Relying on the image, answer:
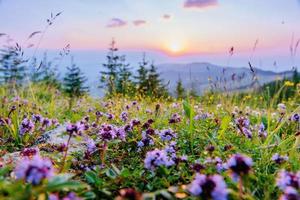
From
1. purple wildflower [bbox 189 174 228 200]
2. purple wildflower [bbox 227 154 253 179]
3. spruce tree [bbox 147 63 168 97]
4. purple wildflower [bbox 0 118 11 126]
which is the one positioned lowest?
spruce tree [bbox 147 63 168 97]

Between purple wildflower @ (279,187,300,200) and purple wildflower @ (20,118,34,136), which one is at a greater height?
purple wildflower @ (279,187,300,200)

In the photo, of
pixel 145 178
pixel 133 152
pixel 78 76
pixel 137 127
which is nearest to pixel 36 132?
pixel 137 127

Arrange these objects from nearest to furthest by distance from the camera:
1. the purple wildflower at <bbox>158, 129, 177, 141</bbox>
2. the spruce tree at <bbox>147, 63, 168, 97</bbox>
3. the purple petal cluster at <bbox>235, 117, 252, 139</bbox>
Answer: the purple wildflower at <bbox>158, 129, 177, 141</bbox>
the purple petal cluster at <bbox>235, 117, 252, 139</bbox>
the spruce tree at <bbox>147, 63, 168, 97</bbox>

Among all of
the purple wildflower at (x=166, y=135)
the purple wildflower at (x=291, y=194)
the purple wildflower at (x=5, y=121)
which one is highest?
the purple wildflower at (x=291, y=194)

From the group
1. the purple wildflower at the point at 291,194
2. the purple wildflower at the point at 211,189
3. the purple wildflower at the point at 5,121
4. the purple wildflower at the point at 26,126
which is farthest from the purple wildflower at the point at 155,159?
the purple wildflower at the point at 5,121

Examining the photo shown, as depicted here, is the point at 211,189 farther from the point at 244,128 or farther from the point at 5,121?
the point at 5,121

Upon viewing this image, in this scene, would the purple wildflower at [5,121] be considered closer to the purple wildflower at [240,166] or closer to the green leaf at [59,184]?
the green leaf at [59,184]

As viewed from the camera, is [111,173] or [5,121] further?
[5,121]

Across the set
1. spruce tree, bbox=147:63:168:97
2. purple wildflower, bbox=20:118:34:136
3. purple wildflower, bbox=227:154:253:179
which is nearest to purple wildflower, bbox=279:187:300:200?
purple wildflower, bbox=227:154:253:179

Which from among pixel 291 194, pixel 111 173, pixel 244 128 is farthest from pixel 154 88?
pixel 291 194

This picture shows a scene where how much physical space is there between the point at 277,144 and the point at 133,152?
3.95ft

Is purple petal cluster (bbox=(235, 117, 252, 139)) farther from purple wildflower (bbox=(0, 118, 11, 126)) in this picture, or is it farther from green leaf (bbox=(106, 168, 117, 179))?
purple wildflower (bbox=(0, 118, 11, 126))

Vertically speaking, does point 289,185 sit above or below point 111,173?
above

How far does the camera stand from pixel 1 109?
5875 mm
